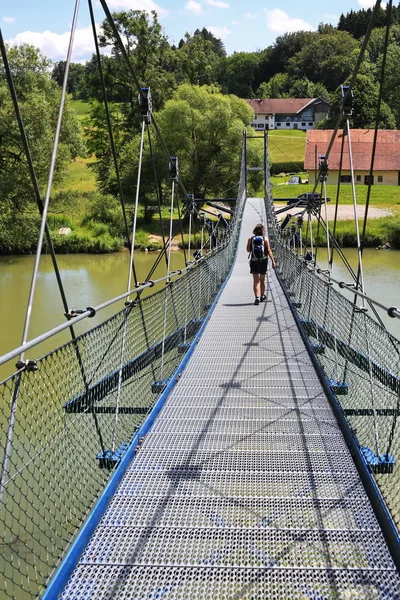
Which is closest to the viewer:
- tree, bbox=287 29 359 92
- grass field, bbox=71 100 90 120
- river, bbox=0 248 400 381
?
river, bbox=0 248 400 381

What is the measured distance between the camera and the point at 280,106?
5225 centimetres

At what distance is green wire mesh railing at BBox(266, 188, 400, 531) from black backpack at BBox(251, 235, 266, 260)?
425mm

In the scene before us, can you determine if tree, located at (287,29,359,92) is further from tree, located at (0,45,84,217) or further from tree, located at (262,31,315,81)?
tree, located at (0,45,84,217)

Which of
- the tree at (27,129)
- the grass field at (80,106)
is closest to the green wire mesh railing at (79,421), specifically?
the tree at (27,129)

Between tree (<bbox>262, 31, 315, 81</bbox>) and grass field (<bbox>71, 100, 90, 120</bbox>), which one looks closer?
grass field (<bbox>71, 100, 90, 120</bbox>)

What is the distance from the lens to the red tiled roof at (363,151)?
27.0 m

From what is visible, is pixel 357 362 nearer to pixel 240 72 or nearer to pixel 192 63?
pixel 192 63

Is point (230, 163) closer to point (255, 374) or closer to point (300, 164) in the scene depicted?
point (300, 164)

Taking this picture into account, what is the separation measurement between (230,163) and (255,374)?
18434 millimetres

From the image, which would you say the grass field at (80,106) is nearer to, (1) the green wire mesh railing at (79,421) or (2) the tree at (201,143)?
(2) the tree at (201,143)

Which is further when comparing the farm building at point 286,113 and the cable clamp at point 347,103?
the farm building at point 286,113

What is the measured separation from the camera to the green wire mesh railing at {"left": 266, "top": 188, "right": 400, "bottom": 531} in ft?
10.0

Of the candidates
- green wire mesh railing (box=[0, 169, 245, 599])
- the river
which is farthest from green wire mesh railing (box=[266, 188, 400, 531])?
the river

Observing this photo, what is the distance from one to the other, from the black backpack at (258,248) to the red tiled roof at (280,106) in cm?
4930
